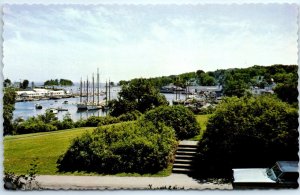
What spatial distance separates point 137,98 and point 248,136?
101 inches

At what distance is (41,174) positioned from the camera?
880 centimetres

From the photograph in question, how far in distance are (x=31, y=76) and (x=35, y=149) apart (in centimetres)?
156

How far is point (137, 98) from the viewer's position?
9.64 metres

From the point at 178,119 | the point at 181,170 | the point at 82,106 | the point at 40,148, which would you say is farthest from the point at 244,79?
the point at 40,148

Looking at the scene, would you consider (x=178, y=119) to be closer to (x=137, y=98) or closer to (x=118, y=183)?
(x=137, y=98)

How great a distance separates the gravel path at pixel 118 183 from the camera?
842 cm

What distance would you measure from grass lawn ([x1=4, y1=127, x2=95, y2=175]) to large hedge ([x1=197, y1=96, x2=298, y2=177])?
263 cm

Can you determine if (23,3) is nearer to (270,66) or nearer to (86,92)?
(86,92)

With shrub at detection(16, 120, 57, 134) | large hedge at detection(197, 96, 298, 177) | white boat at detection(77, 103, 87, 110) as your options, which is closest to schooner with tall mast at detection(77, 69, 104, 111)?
white boat at detection(77, 103, 87, 110)

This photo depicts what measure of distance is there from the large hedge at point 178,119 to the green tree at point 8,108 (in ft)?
9.10

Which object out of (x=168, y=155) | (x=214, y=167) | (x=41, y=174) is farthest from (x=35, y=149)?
(x=214, y=167)

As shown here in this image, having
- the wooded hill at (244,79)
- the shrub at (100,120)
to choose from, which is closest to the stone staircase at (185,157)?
the wooded hill at (244,79)

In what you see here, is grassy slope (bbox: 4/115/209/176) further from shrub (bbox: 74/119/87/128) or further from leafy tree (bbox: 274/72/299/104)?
leafy tree (bbox: 274/72/299/104)

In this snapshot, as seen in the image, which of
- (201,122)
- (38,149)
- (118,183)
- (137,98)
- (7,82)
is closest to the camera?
(118,183)
